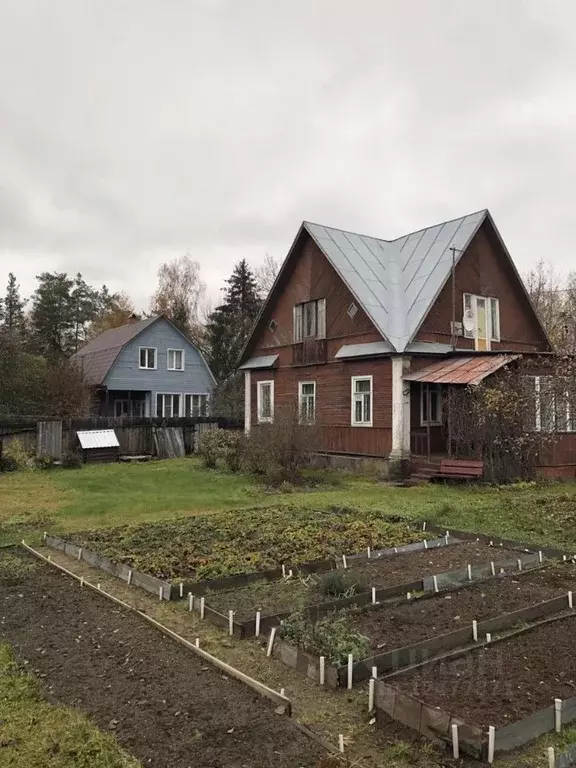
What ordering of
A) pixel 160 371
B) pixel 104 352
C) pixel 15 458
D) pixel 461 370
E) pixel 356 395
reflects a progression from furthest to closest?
pixel 160 371 < pixel 104 352 < pixel 356 395 < pixel 15 458 < pixel 461 370

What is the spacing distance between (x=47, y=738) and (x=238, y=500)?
10.1 meters

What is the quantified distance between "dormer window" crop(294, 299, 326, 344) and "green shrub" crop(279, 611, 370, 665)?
54.4 feet

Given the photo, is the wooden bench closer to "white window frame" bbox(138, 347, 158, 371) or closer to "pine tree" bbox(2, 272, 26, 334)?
"white window frame" bbox(138, 347, 158, 371)

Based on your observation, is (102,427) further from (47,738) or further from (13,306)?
(13,306)

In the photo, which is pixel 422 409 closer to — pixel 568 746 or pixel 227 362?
pixel 568 746

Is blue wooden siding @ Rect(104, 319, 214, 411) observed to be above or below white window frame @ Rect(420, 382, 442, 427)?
above

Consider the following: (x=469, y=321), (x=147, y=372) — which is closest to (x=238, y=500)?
(x=469, y=321)

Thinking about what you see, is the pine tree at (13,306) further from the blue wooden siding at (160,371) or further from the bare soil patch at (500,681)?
the bare soil patch at (500,681)

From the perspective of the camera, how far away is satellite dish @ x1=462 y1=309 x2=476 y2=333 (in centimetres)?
2070

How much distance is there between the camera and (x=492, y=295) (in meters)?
21.7

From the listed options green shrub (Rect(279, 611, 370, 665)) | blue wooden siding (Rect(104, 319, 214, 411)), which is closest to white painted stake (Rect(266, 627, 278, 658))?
green shrub (Rect(279, 611, 370, 665))

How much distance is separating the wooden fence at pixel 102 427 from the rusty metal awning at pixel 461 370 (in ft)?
29.4

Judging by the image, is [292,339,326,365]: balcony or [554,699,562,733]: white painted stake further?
[292,339,326,365]: balcony

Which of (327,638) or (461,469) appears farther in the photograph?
(461,469)
